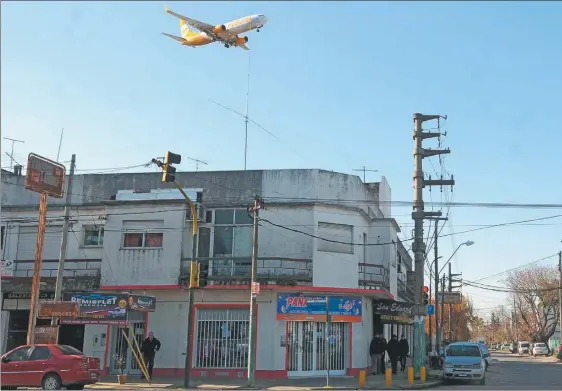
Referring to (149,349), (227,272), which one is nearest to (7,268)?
(149,349)

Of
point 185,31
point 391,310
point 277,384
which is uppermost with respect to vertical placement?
point 185,31

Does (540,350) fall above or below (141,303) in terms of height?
below

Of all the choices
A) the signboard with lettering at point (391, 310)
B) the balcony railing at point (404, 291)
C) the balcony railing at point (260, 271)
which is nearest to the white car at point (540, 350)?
the balcony railing at point (404, 291)

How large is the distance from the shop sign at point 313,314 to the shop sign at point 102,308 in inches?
250

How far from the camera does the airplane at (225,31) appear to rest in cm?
2427

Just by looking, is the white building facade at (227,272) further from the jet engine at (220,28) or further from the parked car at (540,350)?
the parked car at (540,350)

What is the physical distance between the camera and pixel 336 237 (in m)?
26.9

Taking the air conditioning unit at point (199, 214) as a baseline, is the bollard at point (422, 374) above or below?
below

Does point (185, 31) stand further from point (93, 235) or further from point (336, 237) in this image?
point (336, 237)

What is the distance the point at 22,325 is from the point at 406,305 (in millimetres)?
18123

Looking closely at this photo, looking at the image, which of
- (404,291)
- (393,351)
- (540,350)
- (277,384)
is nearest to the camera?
(277,384)

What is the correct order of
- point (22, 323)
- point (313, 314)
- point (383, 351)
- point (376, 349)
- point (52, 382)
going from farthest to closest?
point (22, 323), point (383, 351), point (376, 349), point (313, 314), point (52, 382)

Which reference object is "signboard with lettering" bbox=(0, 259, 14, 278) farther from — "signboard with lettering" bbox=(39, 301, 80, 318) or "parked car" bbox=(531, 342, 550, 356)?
"parked car" bbox=(531, 342, 550, 356)

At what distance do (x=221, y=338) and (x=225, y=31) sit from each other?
12499 millimetres
